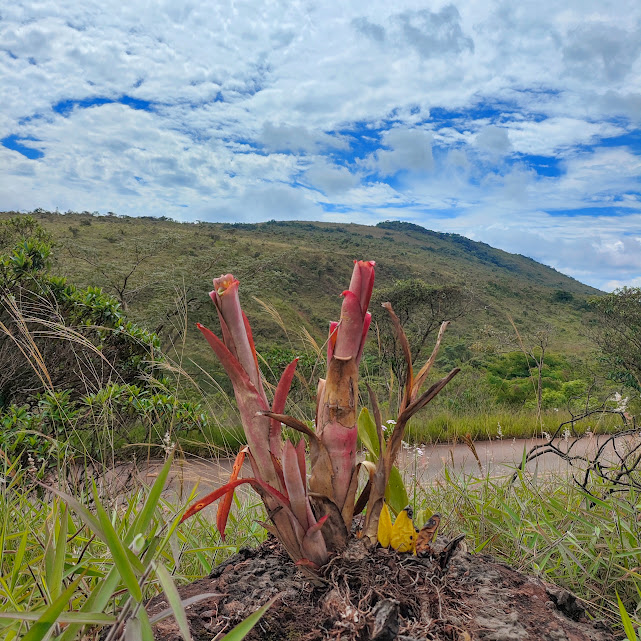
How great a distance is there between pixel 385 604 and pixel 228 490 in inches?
15.0

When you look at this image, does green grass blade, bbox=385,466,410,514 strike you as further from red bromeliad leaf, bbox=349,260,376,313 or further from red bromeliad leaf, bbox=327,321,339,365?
red bromeliad leaf, bbox=349,260,376,313

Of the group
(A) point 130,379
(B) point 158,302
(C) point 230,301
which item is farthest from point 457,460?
(B) point 158,302

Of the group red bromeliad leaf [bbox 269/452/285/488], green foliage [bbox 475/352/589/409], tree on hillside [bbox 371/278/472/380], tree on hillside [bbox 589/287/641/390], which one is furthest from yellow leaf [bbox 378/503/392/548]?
tree on hillside [bbox 371/278/472/380]

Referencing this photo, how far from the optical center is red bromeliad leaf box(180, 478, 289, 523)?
1036 mm

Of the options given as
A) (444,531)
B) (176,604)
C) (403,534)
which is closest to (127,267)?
(444,531)

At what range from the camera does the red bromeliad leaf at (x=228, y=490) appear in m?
1.04

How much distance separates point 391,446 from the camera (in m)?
1.15

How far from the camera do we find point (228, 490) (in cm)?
105

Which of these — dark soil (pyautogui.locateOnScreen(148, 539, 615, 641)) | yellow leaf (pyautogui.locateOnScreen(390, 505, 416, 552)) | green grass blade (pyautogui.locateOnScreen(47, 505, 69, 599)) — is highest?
yellow leaf (pyautogui.locateOnScreen(390, 505, 416, 552))

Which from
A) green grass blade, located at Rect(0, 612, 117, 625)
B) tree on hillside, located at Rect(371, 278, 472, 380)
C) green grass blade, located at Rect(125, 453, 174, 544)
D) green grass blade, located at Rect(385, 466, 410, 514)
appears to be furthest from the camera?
tree on hillside, located at Rect(371, 278, 472, 380)

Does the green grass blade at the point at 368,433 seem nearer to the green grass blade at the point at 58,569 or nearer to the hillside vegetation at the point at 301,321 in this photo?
the green grass blade at the point at 58,569

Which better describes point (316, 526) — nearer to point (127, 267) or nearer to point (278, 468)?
point (278, 468)

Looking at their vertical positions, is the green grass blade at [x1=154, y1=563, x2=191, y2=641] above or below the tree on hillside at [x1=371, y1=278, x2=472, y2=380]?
below

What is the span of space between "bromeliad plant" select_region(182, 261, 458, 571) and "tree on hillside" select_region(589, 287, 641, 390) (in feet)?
34.6
